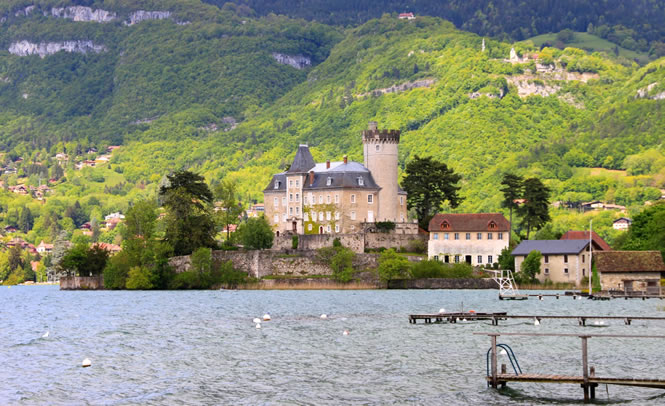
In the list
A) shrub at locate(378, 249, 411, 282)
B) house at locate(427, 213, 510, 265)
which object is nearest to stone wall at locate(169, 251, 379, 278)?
shrub at locate(378, 249, 411, 282)

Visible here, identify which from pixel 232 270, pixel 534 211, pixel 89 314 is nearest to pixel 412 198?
pixel 534 211

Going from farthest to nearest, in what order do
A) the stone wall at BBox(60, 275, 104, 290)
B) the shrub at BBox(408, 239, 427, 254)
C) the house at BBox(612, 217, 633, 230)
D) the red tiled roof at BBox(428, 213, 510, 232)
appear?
the house at BBox(612, 217, 633, 230)
the stone wall at BBox(60, 275, 104, 290)
the shrub at BBox(408, 239, 427, 254)
the red tiled roof at BBox(428, 213, 510, 232)

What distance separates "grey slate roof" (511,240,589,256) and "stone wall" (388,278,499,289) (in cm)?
449

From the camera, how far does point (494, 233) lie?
113875mm

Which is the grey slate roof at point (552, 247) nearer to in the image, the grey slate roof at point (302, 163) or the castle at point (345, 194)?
the castle at point (345, 194)

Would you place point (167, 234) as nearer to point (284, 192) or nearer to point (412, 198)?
point (284, 192)

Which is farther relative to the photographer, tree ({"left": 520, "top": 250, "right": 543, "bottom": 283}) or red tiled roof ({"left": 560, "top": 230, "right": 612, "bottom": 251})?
red tiled roof ({"left": 560, "top": 230, "right": 612, "bottom": 251})

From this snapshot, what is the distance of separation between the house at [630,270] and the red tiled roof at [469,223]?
1724 centimetres

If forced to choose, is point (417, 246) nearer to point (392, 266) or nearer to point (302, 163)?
point (392, 266)

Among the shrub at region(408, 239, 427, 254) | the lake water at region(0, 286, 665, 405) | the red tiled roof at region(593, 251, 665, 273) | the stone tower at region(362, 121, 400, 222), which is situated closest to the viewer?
the lake water at region(0, 286, 665, 405)

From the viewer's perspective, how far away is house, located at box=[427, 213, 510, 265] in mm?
113688

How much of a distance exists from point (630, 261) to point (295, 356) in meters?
53.5

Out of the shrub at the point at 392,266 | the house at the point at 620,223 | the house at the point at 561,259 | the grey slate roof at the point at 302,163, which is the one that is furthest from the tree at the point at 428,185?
the house at the point at 620,223

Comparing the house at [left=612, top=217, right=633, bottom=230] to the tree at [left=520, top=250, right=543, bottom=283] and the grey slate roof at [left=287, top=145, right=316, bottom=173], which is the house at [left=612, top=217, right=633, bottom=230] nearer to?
the grey slate roof at [left=287, top=145, right=316, bottom=173]
